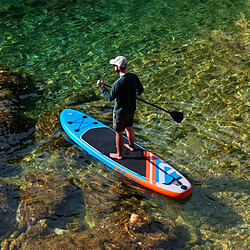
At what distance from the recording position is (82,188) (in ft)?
24.2

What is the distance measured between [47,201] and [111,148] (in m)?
2.17

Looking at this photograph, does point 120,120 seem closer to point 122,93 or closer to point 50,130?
point 122,93

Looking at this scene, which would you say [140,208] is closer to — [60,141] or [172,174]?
[172,174]

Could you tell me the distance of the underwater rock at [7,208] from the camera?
6500 mm

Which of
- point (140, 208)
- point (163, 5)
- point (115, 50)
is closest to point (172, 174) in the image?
point (140, 208)

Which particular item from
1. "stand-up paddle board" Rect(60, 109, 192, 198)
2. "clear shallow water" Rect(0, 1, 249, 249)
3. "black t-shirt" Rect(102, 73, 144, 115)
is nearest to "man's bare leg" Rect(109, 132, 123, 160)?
"stand-up paddle board" Rect(60, 109, 192, 198)

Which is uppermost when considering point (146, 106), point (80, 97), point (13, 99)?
point (13, 99)

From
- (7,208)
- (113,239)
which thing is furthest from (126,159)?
(7,208)

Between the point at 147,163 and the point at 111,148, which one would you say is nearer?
the point at 147,163

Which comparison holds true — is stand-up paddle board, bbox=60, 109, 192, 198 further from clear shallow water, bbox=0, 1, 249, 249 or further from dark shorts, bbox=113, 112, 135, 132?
dark shorts, bbox=113, 112, 135, 132

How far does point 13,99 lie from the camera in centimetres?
1063

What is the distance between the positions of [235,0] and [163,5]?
3.82 meters

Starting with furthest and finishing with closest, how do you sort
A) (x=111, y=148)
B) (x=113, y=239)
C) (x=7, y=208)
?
(x=111, y=148), (x=7, y=208), (x=113, y=239)

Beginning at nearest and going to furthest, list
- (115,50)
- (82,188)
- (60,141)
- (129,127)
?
(82,188) < (129,127) < (60,141) < (115,50)
